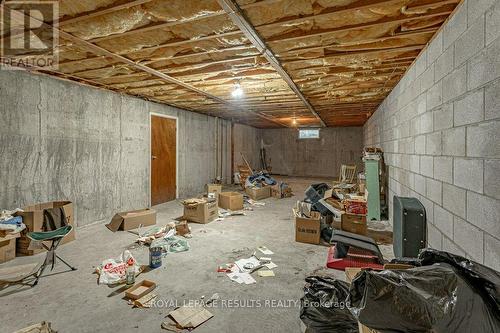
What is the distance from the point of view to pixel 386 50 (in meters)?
2.83

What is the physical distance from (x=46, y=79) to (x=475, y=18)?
17.3 ft

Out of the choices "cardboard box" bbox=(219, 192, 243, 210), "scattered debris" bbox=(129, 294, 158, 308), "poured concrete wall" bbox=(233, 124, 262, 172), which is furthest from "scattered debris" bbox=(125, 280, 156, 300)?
"poured concrete wall" bbox=(233, 124, 262, 172)

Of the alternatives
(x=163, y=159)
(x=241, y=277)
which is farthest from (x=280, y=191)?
(x=241, y=277)

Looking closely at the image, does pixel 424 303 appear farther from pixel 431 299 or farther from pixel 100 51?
pixel 100 51

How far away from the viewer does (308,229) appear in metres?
3.78

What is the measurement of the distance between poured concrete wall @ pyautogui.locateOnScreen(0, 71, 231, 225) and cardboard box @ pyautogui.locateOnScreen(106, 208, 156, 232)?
57 centimetres

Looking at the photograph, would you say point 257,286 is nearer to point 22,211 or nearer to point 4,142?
point 22,211

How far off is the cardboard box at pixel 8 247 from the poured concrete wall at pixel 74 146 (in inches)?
22.6

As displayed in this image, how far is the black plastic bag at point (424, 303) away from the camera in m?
1.01

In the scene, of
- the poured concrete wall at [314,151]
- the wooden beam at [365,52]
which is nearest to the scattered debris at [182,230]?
the wooden beam at [365,52]

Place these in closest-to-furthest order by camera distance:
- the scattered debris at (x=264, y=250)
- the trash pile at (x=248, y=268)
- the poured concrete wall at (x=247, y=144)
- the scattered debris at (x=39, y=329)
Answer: the scattered debris at (x=39, y=329) < the trash pile at (x=248, y=268) < the scattered debris at (x=264, y=250) < the poured concrete wall at (x=247, y=144)

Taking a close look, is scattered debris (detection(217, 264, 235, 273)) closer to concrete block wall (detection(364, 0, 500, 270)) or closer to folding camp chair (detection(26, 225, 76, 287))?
folding camp chair (detection(26, 225, 76, 287))

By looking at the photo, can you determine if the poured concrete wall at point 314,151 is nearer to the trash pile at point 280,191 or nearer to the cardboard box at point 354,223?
the trash pile at point 280,191

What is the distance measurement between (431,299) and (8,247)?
4.37m
